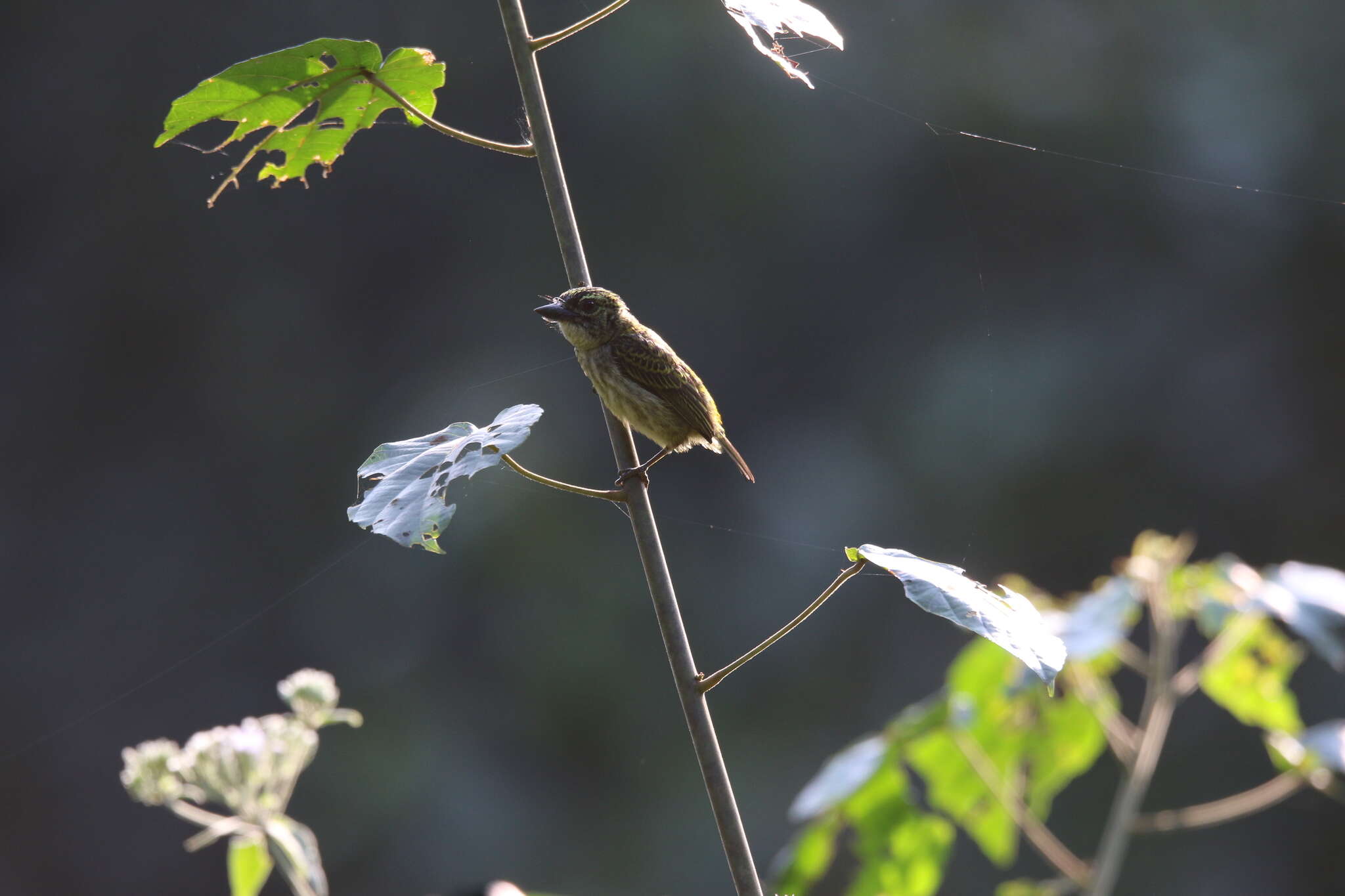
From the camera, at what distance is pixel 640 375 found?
1389 millimetres

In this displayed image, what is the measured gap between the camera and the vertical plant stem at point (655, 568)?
0.82m

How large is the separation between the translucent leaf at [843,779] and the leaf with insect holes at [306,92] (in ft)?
3.56

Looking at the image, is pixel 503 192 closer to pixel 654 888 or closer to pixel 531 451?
pixel 531 451

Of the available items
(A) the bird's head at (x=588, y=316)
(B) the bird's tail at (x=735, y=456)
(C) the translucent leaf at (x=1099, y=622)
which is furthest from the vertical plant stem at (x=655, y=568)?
(C) the translucent leaf at (x=1099, y=622)

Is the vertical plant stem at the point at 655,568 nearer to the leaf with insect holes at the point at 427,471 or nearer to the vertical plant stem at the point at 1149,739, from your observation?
the leaf with insect holes at the point at 427,471

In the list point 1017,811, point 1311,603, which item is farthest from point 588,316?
point 1311,603

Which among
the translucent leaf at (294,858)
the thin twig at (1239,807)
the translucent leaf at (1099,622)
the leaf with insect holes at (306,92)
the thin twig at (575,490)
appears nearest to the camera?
the thin twig at (575,490)

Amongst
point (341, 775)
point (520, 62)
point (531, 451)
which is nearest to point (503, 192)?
point (531, 451)

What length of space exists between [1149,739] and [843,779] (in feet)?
1.73

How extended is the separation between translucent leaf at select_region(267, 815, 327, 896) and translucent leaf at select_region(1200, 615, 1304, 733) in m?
1.39

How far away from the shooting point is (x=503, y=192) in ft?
18.3

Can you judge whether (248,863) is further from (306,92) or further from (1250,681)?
(1250,681)

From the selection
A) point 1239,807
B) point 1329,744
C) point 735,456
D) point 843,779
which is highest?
point 735,456

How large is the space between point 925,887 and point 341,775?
4154mm
